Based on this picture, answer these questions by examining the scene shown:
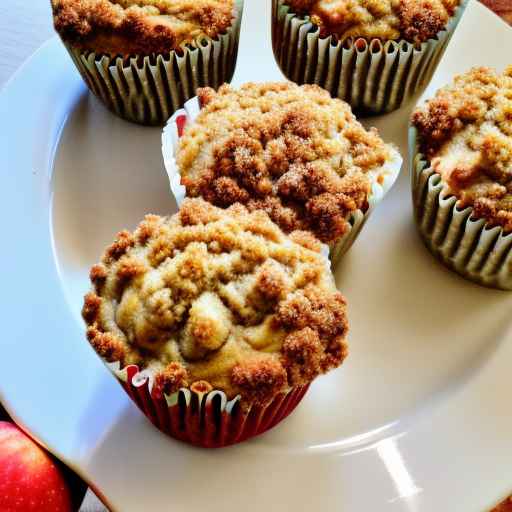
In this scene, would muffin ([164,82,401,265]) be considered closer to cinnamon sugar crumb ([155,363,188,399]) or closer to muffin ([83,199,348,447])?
muffin ([83,199,348,447])

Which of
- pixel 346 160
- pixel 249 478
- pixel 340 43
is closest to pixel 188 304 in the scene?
pixel 249 478

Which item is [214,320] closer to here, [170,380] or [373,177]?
[170,380]

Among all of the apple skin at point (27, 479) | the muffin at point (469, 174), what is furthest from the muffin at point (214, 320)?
the muffin at point (469, 174)

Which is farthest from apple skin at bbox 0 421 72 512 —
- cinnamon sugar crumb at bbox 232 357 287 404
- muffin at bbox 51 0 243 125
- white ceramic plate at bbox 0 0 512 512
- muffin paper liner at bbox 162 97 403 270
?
muffin at bbox 51 0 243 125

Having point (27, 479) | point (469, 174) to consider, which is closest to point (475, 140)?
point (469, 174)

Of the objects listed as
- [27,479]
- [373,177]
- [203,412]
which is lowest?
[27,479]

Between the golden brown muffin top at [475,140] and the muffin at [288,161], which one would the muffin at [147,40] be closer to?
the muffin at [288,161]
